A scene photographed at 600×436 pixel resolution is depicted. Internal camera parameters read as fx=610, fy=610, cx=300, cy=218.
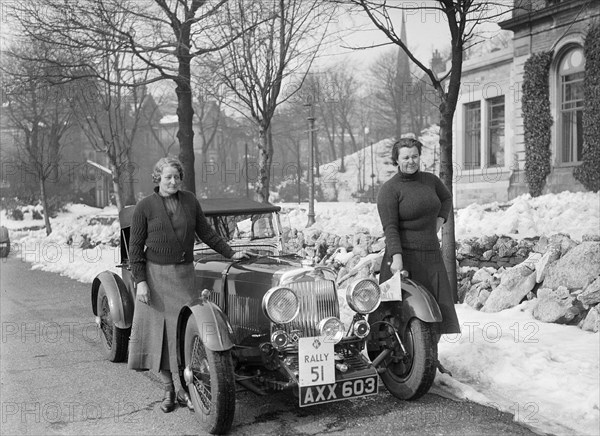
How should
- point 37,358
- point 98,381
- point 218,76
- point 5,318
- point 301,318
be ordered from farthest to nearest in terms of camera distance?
point 218,76
point 5,318
point 37,358
point 98,381
point 301,318

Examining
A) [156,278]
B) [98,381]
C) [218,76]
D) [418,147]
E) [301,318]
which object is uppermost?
[218,76]

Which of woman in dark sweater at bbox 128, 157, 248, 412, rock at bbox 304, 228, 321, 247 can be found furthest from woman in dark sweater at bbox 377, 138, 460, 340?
rock at bbox 304, 228, 321, 247

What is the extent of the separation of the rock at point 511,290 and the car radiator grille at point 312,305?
3328 mm

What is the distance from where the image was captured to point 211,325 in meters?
4.19

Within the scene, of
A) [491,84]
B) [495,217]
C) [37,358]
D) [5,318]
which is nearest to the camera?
[37,358]

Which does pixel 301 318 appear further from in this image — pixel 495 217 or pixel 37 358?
pixel 495 217

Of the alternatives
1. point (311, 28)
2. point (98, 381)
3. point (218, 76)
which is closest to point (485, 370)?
point (98, 381)

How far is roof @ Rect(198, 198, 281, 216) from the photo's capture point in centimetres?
582

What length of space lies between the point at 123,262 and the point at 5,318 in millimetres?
3405

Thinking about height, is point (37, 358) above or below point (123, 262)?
below

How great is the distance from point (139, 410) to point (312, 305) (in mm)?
1548

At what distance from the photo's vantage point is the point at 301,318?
180 inches

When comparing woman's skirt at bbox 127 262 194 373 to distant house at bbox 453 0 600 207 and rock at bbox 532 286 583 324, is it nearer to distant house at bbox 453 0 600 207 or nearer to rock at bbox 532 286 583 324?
rock at bbox 532 286 583 324

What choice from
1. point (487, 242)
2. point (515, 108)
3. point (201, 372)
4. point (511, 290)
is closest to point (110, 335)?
point (201, 372)
